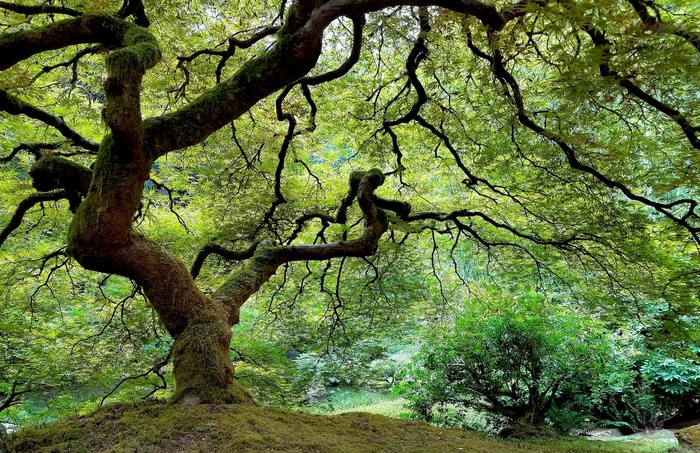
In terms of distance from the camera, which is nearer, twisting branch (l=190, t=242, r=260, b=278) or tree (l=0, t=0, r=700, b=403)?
tree (l=0, t=0, r=700, b=403)

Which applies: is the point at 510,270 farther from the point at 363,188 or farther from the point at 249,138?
the point at 249,138

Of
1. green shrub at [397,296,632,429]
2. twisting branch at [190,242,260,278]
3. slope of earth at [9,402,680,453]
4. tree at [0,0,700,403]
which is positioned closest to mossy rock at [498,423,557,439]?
green shrub at [397,296,632,429]

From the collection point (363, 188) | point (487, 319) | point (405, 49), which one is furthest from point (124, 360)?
point (405, 49)

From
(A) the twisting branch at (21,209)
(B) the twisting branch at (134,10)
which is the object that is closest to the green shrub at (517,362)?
(A) the twisting branch at (21,209)

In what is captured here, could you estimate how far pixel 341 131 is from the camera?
5941 mm

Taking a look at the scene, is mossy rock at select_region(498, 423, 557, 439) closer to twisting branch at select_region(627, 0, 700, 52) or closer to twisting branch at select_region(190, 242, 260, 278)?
twisting branch at select_region(190, 242, 260, 278)

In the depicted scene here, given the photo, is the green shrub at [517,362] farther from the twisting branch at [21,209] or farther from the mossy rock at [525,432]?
the twisting branch at [21,209]

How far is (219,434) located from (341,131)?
4.64m

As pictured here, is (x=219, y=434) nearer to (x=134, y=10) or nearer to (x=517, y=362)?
(x=134, y=10)

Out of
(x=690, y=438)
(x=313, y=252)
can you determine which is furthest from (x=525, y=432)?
(x=313, y=252)

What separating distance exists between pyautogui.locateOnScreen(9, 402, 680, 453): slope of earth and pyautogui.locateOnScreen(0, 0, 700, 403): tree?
0.92ft

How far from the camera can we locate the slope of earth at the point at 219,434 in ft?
6.30

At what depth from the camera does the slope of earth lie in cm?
192

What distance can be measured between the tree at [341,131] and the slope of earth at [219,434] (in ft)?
0.92
